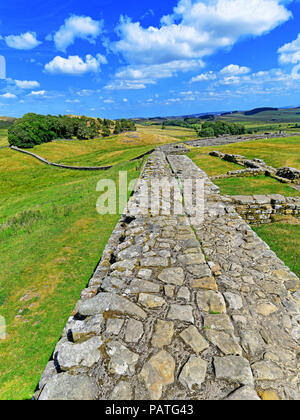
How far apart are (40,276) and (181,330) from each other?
567 cm

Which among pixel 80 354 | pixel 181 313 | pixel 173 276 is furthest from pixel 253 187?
pixel 80 354

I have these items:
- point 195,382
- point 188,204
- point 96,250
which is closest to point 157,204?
point 188,204

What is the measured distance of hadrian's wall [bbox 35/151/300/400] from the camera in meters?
2.25

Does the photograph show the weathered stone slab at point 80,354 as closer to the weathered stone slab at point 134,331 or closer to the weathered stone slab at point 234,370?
the weathered stone slab at point 134,331

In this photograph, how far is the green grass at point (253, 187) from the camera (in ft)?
38.4

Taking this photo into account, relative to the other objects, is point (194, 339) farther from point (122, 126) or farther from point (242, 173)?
point (122, 126)

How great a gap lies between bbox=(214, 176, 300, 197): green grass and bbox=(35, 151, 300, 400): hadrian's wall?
7.51m

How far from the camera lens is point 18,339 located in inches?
187

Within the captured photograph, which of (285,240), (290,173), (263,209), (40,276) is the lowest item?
(40,276)

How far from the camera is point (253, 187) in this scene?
1277 cm

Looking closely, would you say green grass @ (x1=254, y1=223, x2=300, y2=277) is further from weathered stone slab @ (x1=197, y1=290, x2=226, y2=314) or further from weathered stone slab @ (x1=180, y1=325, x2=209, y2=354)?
weathered stone slab @ (x1=180, y1=325, x2=209, y2=354)

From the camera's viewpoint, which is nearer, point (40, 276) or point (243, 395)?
point (243, 395)

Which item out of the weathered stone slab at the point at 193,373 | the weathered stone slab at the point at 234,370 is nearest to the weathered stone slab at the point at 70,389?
the weathered stone slab at the point at 193,373

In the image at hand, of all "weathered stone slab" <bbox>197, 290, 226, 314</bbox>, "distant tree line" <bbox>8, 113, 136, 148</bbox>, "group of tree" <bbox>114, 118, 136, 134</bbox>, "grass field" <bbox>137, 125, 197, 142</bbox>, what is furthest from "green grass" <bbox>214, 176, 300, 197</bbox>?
"group of tree" <bbox>114, 118, 136, 134</bbox>
